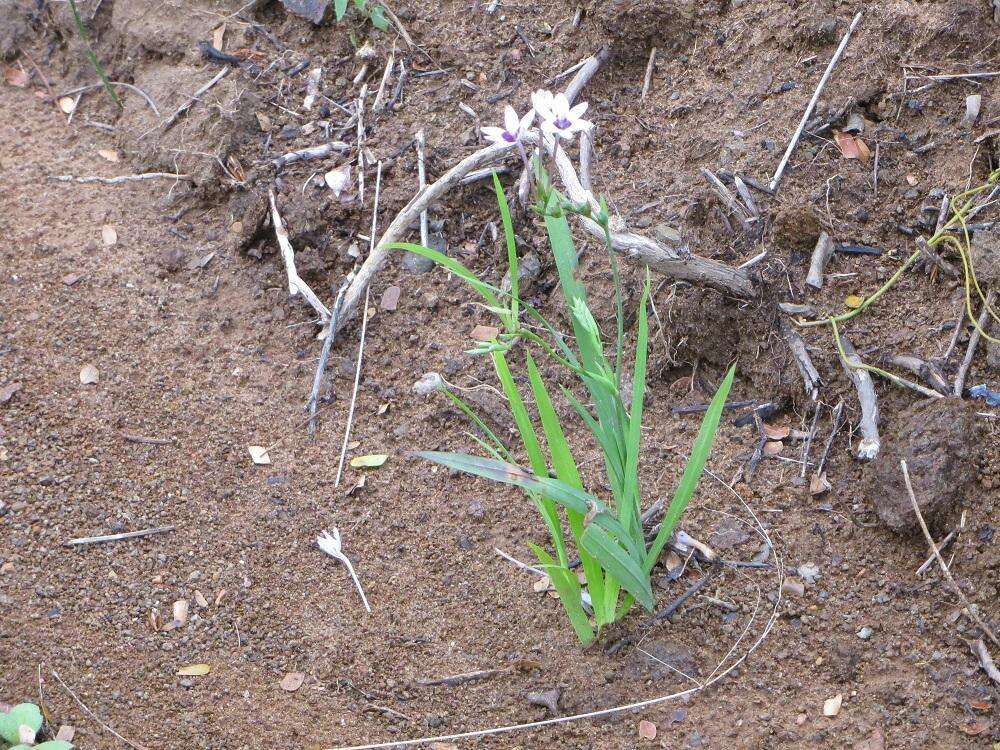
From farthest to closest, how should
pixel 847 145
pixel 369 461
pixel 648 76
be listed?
pixel 648 76 → pixel 847 145 → pixel 369 461

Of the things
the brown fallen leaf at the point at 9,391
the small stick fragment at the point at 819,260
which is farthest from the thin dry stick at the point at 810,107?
the brown fallen leaf at the point at 9,391

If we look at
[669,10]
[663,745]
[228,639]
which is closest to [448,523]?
[228,639]

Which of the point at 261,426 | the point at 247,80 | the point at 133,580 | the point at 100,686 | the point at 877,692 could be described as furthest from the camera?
the point at 247,80

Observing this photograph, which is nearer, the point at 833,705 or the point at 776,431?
the point at 833,705

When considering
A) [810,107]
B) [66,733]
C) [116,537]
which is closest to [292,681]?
[66,733]

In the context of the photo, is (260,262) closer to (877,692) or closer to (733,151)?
(733,151)

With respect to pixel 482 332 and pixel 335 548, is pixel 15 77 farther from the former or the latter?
pixel 335 548

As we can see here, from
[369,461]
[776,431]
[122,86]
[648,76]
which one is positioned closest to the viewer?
[776,431]

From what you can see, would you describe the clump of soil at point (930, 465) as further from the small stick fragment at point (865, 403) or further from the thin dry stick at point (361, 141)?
the thin dry stick at point (361, 141)
